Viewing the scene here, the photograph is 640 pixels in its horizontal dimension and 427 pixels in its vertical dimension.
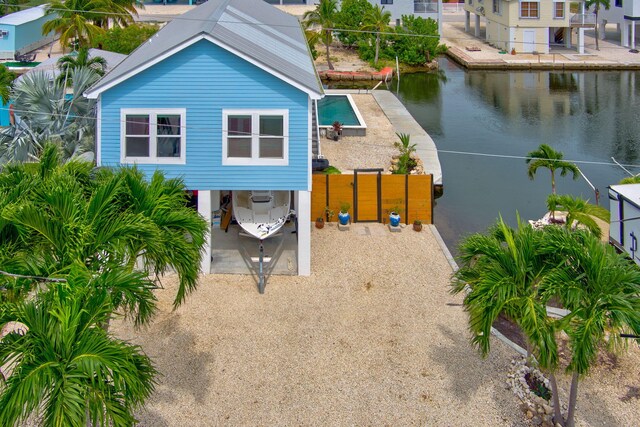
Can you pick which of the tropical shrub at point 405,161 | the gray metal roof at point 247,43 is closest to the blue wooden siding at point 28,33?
the gray metal roof at point 247,43

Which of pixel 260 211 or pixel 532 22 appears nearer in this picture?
pixel 260 211

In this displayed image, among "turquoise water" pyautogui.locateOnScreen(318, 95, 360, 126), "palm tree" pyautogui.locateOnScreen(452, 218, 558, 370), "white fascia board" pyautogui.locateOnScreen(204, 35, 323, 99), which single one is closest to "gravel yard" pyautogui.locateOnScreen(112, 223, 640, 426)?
"palm tree" pyautogui.locateOnScreen(452, 218, 558, 370)

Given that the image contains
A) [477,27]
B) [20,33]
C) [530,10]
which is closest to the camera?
[20,33]

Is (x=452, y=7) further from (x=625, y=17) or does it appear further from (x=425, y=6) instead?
(x=625, y=17)

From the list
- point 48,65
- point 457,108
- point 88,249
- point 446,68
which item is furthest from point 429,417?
point 446,68

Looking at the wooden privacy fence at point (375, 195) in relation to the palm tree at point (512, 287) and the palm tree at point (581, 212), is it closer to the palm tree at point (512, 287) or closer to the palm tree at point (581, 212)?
the palm tree at point (581, 212)

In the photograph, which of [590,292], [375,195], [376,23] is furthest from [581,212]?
[376,23]

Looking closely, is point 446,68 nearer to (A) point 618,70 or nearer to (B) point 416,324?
(A) point 618,70
